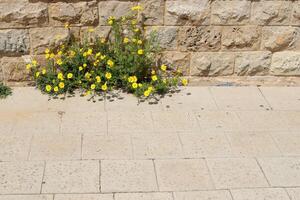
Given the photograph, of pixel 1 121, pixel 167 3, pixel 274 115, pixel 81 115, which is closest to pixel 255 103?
pixel 274 115

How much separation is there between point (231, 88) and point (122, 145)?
1667 mm

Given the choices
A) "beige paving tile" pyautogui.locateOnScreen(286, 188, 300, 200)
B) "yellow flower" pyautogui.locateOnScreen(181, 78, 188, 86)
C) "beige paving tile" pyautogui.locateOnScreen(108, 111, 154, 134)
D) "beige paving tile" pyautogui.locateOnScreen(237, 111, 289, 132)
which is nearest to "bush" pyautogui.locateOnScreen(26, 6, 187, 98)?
"yellow flower" pyautogui.locateOnScreen(181, 78, 188, 86)

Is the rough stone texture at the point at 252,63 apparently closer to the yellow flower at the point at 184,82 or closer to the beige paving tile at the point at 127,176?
the yellow flower at the point at 184,82

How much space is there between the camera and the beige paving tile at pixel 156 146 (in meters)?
3.47

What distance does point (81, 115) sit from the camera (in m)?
4.06

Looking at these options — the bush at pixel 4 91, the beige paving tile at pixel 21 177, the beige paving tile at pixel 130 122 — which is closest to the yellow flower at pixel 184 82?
the beige paving tile at pixel 130 122

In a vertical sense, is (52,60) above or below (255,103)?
above

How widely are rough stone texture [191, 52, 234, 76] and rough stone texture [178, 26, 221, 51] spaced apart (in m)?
0.09

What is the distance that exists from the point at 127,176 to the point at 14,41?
2.07 m

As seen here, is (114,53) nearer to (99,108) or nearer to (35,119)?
(99,108)

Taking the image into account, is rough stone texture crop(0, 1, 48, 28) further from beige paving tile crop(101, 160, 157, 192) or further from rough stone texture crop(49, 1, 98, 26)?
beige paving tile crop(101, 160, 157, 192)

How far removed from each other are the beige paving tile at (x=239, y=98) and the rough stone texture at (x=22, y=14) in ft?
6.18

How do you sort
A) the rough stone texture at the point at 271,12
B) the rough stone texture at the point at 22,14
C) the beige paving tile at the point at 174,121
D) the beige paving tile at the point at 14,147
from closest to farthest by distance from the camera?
the beige paving tile at the point at 14,147
the beige paving tile at the point at 174,121
the rough stone texture at the point at 22,14
the rough stone texture at the point at 271,12

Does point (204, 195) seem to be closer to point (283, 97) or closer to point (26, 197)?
point (26, 197)
